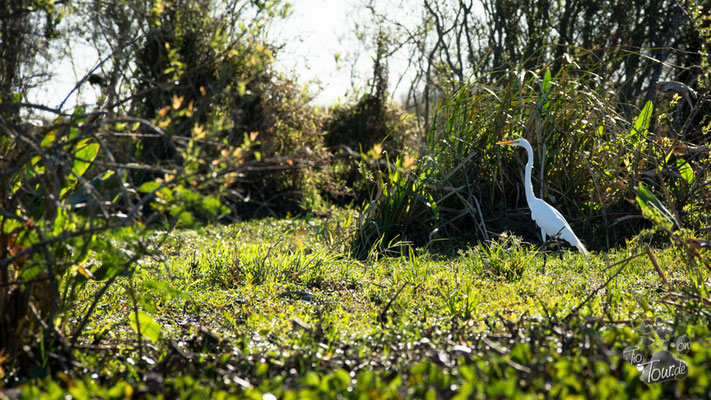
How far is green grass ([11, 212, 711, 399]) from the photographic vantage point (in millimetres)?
1718

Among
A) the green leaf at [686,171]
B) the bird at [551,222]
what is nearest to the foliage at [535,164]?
the green leaf at [686,171]

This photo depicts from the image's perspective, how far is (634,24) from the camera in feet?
36.0

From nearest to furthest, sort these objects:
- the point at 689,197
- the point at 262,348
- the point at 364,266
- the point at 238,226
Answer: the point at 262,348
the point at 364,266
the point at 689,197
the point at 238,226

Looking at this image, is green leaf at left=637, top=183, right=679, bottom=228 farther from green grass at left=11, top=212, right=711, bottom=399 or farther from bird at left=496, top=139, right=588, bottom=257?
bird at left=496, top=139, right=588, bottom=257

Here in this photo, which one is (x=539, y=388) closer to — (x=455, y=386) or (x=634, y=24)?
(x=455, y=386)

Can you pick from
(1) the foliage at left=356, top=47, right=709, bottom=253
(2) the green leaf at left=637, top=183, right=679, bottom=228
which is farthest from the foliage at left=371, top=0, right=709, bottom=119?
(2) the green leaf at left=637, top=183, right=679, bottom=228

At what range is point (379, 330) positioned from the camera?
2.46 meters

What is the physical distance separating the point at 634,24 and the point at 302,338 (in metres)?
10.9

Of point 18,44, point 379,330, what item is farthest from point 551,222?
point 18,44

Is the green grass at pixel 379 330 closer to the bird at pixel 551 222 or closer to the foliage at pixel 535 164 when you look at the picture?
the bird at pixel 551 222

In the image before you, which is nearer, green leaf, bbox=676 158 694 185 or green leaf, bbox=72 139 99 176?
green leaf, bbox=72 139 99 176

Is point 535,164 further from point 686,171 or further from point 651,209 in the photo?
point 651,209

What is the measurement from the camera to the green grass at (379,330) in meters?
1.72

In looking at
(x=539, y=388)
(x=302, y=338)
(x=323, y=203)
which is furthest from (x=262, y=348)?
(x=323, y=203)
